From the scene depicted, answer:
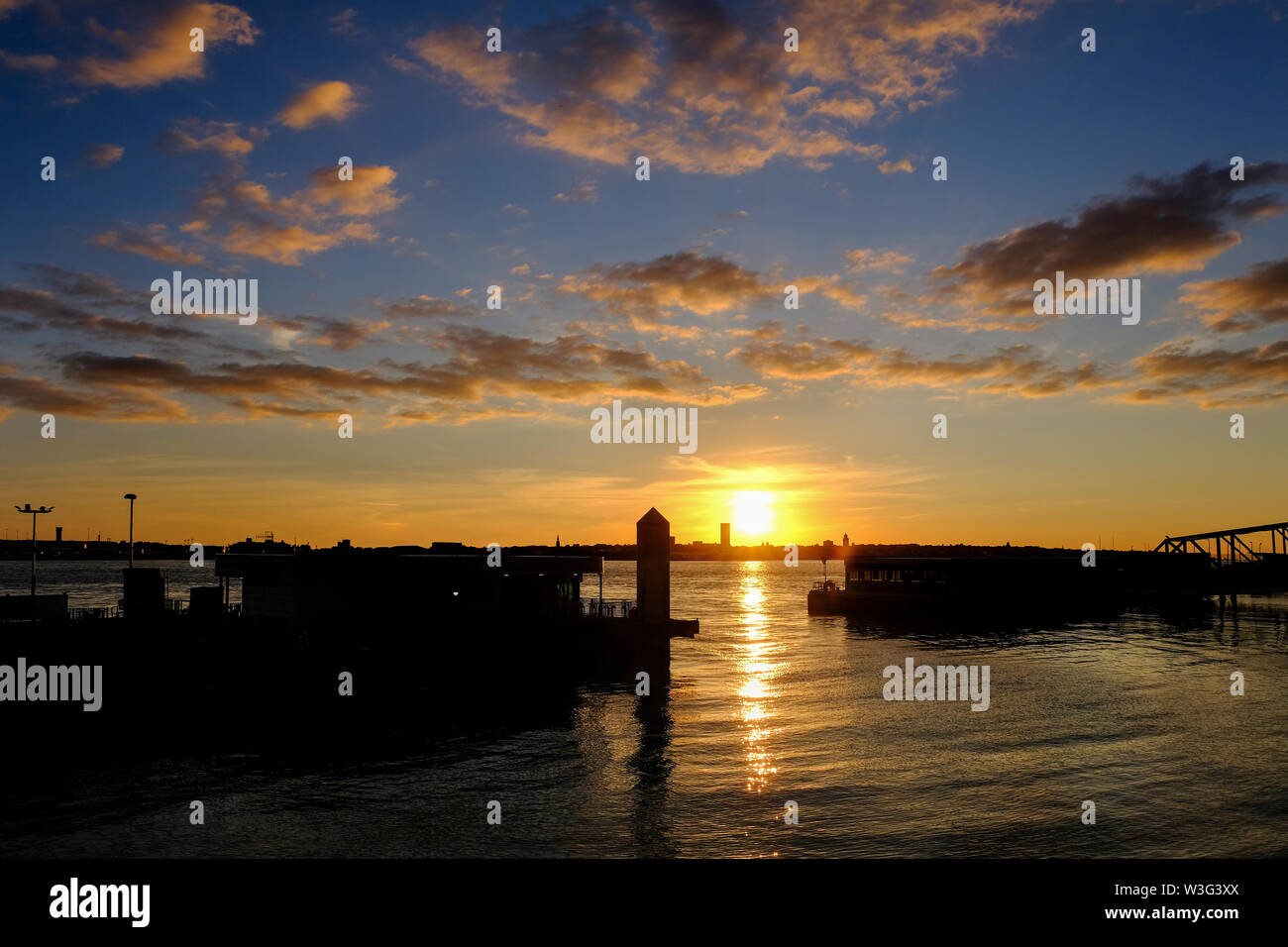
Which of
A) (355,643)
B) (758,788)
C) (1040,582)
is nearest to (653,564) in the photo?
(355,643)

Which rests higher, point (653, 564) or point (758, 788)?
point (653, 564)

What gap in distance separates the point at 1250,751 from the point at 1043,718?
36.3 feet

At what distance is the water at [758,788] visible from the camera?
1077 inches

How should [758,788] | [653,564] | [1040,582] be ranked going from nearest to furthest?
[758,788] < [653,564] < [1040,582]

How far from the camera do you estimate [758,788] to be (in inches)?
1355

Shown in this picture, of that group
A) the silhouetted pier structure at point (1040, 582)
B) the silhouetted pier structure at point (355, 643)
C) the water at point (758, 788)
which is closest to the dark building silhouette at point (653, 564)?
the silhouetted pier structure at point (355, 643)

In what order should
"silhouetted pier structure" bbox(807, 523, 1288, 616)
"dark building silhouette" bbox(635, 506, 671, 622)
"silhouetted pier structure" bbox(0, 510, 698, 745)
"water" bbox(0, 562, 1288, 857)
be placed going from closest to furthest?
1. "water" bbox(0, 562, 1288, 857)
2. "silhouetted pier structure" bbox(0, 510, 698, 745)
3. "dark building silhouette" bbox(635, 506, 671, 622)
4. "silhouetted pier structure" bbox(807, 523, 1288, 616)

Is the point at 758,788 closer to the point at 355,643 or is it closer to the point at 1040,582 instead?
the point at 355,643

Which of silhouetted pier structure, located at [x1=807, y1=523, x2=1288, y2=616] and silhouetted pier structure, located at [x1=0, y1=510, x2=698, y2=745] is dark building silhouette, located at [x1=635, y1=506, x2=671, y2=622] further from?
silhouetted pier structure, located at [x1=807, y1=523, x2=1288, y2=616]

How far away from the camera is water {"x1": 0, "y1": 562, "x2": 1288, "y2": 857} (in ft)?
89.7

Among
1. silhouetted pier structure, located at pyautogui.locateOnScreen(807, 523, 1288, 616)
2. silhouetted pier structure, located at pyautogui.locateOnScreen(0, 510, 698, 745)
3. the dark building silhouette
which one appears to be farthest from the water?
silhouetted pier structure, located at pyautogui.locateOnScreen(807, 523, 1288, 616)

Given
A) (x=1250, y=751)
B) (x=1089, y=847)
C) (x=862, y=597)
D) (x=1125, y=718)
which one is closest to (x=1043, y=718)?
(x=1125, y=718)

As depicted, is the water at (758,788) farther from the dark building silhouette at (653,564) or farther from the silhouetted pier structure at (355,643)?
the dark building silhouette at (653,564)
